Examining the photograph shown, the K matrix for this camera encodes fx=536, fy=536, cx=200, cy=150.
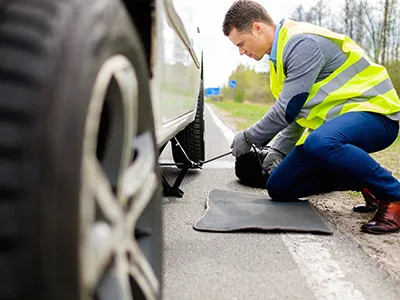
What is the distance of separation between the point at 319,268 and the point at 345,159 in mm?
884

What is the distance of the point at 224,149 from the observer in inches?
282

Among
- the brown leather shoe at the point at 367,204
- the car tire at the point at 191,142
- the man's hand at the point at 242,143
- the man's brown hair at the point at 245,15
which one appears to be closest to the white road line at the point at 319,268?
the brown leather shoe at the point at 367,204

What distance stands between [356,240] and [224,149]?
14.5ft

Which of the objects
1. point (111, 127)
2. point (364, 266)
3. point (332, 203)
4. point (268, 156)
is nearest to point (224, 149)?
point (268, 156)

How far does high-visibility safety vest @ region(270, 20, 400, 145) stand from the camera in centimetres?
322

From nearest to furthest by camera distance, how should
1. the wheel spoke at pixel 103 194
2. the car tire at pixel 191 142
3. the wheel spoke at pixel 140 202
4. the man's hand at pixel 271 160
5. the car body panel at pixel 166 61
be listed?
the wheel spoke at pixel 103 194
the wheel spoke at pixel 140 202
the car body panel at pixel 166 61
the man's hand at pixel 271 160
the car tire at pixel 191 142

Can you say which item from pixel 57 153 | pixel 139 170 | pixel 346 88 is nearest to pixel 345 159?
pixel 346 88

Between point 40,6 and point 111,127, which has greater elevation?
point 40,6

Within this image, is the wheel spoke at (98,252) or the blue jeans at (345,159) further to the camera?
the blue jeans at (345,159)

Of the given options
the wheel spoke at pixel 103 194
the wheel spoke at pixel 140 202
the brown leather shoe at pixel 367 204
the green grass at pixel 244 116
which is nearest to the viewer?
the wheel spoke at pixel 103 194

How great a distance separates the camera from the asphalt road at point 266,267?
6.62 ft

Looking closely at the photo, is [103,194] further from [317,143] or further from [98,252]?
[317,143]

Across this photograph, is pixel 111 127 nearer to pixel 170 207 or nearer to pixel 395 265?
pixel 395 265

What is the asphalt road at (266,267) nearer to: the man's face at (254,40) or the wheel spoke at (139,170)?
the wheel spoke at (139,170)
